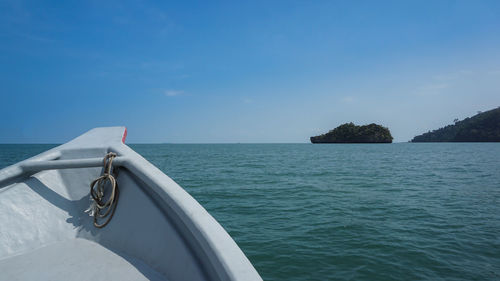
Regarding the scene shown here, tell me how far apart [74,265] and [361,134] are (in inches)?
5049

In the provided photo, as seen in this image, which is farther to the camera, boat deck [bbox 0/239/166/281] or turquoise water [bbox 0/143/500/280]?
turquoise water [bbox 0/143/500/280]

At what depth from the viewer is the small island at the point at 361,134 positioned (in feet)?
379

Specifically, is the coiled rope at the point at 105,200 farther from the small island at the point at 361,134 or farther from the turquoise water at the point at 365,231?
the small island at the point at 361,134

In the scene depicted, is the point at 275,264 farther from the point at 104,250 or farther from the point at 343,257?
the point at 104,250

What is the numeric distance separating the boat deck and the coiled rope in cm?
23

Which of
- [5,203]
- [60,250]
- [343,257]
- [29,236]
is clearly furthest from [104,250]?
[343,257]

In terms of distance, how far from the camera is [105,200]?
2182mm

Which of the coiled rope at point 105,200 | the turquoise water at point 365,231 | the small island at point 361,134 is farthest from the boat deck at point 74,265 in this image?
the small island at point 361,134

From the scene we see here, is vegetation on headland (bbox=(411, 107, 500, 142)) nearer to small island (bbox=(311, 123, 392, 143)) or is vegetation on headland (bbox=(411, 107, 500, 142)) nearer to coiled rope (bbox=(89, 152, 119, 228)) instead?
small island (bbox=(311, 123, 392, 143))

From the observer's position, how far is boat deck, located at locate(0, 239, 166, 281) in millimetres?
1586

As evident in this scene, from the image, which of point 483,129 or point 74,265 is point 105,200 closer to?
point 74,265

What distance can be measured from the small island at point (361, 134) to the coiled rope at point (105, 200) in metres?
127

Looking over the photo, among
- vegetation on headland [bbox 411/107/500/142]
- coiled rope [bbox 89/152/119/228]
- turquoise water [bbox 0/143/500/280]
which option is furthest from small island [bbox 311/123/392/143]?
coiled rope [bbox 89/152/119/228]

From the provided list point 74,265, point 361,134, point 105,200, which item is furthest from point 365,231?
point 361,134
